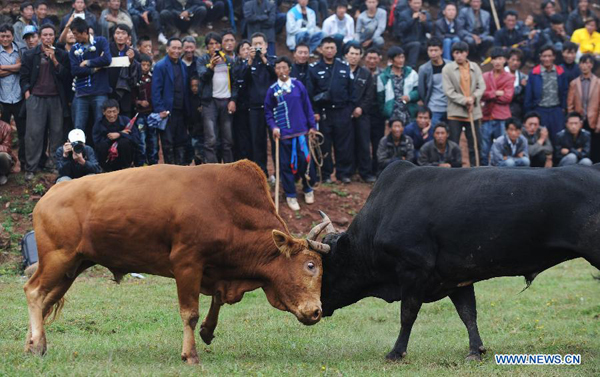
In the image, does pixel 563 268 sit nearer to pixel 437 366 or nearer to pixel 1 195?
pixel 437 366

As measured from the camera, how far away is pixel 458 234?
9.71 meters

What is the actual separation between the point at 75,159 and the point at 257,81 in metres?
3.82

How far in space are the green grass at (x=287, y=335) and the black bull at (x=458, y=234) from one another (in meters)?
0.65

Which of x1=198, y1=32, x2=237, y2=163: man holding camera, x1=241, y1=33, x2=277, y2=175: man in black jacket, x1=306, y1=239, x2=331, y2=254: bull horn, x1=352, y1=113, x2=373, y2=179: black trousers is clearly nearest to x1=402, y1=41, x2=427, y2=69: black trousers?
x1=352, y1=113, x2=373, y2=179: black trousers

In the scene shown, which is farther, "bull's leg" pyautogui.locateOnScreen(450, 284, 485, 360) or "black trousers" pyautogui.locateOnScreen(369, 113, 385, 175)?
"black trousers" pyautogui.locateOnScreen(369, 113, 385, 175)

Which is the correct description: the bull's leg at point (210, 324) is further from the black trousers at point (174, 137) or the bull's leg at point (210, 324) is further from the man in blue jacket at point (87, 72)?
the black trousers at point (174, 137)

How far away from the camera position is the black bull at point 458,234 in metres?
9.30

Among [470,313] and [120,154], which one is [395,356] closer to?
[470,313]

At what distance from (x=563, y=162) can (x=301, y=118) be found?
5312 mm

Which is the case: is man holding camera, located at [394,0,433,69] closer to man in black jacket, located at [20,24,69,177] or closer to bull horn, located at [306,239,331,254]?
man in black jacket, located at [20,24,69,177]

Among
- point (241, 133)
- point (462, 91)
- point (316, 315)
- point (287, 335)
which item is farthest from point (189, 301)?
point (462, 91)

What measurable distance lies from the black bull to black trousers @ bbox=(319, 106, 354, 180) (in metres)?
7.29

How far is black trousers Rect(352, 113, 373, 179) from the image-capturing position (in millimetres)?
18344

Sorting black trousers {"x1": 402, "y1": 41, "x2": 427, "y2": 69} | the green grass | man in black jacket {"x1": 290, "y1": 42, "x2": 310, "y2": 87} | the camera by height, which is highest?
man in black jacket {"x1": 290, "y1": 42, "x2": 310, "y2": 87}
